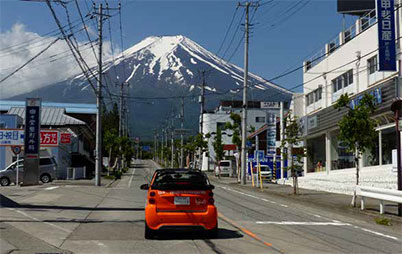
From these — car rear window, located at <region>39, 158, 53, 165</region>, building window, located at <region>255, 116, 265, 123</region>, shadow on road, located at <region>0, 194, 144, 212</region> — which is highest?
building window, located at <region>255, 116, 265, 123</region>

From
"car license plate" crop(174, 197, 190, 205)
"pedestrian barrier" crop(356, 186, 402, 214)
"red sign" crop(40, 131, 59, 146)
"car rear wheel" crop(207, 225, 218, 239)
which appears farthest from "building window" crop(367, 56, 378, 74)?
"red sign" crop(40, 131, 59, 146)

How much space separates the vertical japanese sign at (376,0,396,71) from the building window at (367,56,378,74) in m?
3.32

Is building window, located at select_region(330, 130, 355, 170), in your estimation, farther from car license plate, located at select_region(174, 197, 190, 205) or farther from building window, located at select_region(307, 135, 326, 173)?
car license plate, located at select_region(174, 197, 190, 205)

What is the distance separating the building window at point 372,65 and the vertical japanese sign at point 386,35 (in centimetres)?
332

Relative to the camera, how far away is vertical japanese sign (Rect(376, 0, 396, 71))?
860 inches

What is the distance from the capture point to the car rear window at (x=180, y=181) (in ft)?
34.7

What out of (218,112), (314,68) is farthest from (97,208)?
(218,112)

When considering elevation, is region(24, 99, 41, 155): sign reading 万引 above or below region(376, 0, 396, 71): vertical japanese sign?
below

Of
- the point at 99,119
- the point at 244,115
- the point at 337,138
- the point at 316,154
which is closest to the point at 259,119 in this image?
the point at 244,115

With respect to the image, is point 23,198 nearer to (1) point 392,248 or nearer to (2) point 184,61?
(1) point 392,248

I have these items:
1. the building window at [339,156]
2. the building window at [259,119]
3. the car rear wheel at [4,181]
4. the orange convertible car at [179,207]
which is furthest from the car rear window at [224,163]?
the orange convertible car at [179,207]

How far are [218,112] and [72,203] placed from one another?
3082 inches

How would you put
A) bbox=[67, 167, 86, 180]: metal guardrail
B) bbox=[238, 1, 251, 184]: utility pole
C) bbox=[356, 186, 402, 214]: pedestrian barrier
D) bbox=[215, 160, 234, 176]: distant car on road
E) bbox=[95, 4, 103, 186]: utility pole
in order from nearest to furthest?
1. bbox=[356, 186, 402, 214]: pedestrian barrier
2. bbox=[95, 4, 103, 186]: utility pole
3. bbox=[238, 1, 251, 184]: utility pole
4. bbox=[67, 167, 86, 180]: metal guardrail
5. bbox=[215, 160, 234, 176]: distant car on road

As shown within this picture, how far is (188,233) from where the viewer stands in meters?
11.5
